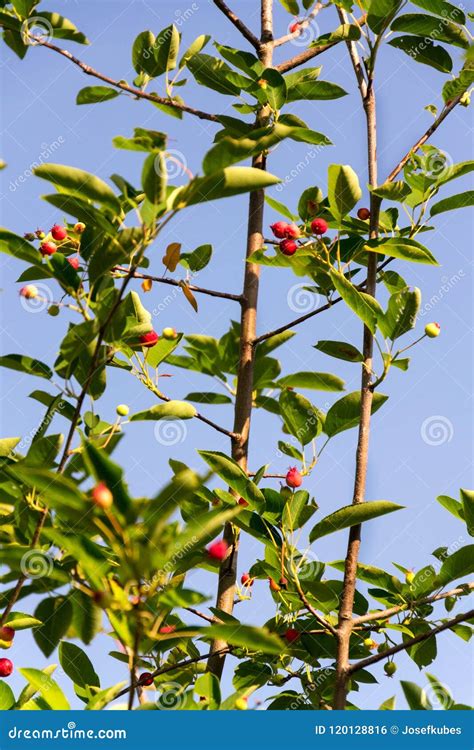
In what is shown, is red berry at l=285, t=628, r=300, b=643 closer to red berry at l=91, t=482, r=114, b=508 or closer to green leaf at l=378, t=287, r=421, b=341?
green leaf at l=378, t=287, r=421, b=341

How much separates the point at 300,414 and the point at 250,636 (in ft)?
3.72

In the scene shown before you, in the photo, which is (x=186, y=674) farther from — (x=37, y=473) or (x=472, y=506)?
(x=37, y=473)

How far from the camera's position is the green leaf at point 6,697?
139cm

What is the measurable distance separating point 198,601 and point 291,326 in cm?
125

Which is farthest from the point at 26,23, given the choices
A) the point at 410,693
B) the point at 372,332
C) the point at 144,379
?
the point at 410,693

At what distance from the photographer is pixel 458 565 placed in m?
1.68

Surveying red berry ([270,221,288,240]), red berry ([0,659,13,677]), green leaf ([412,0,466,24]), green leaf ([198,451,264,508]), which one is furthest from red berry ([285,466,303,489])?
green leaf ([412,0,466,24])

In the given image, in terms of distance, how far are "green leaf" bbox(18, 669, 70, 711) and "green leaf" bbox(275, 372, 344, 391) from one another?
3.53 ft

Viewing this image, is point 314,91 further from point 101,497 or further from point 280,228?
point 101,497

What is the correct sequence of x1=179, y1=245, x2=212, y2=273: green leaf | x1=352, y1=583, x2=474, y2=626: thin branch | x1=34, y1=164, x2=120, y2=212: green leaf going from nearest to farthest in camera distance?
x1=34, y1=164, x2=120, y2=212: green leaf < x1=352, y1=583, x2=474, y2=626: thin branch < x1=179, y1=245, x2=212, y2=273: green leaf

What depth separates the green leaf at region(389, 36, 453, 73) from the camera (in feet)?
6.51

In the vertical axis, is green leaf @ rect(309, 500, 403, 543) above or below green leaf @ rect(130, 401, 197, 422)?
above

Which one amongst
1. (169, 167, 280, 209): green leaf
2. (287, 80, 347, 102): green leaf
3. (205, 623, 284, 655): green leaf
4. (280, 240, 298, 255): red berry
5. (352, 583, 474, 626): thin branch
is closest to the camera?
(205, 623, 284, 655): green leaf

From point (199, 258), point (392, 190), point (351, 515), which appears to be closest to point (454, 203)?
point (392, 190)
